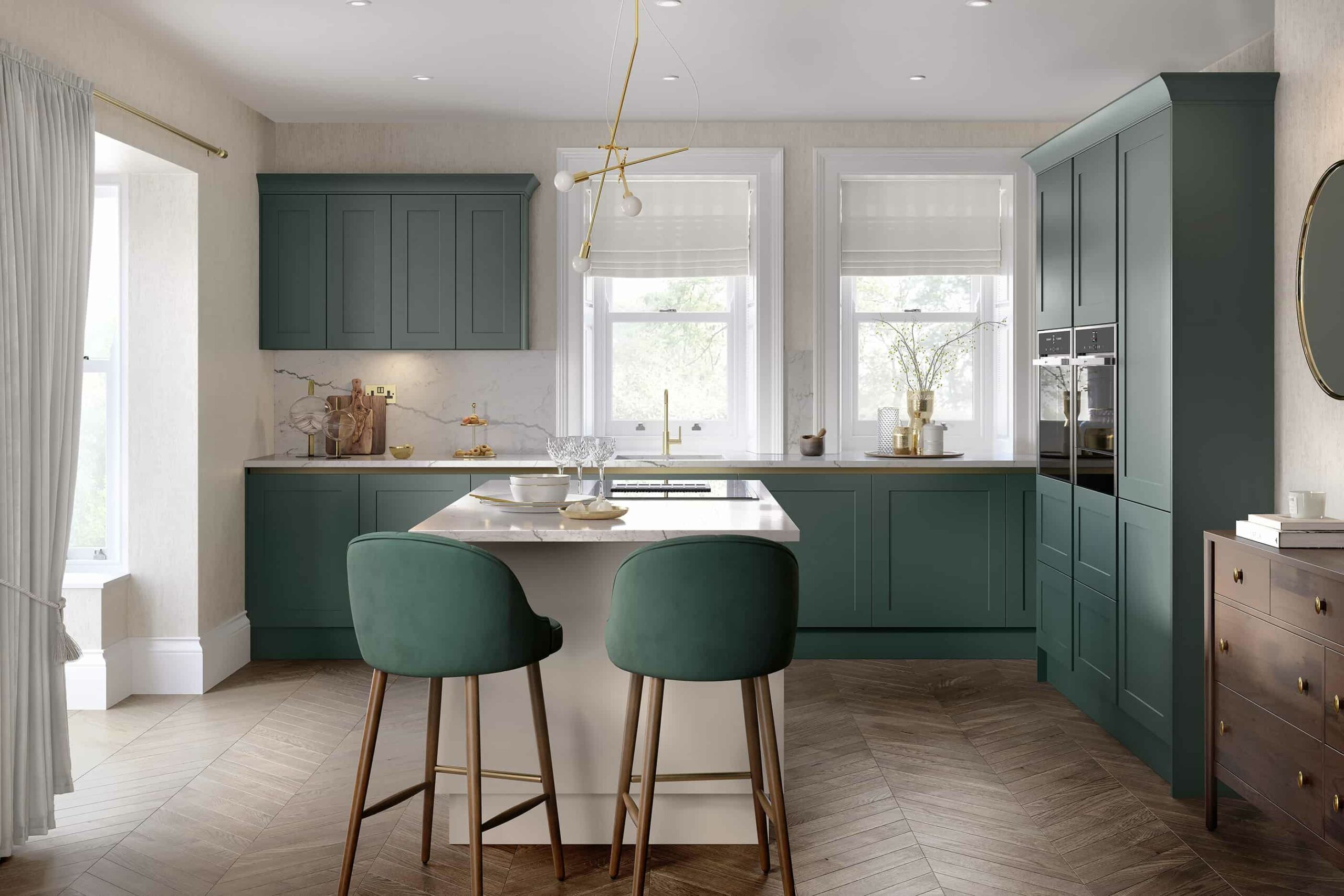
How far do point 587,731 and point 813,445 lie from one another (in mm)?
2538

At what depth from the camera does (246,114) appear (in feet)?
16.8

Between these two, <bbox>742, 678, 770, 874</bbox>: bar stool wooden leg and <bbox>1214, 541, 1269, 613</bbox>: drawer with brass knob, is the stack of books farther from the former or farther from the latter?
<bbox>742, 678, 770, 874</bbox>: bar stool wooden leg

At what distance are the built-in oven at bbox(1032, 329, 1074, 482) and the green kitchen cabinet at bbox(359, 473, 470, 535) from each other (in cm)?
271

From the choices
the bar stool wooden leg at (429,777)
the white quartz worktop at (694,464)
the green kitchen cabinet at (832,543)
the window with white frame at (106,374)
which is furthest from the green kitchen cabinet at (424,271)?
the bar stool wooden leg at (429,777)

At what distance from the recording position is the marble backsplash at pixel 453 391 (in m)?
5.51

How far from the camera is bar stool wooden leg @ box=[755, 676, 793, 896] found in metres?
2.57

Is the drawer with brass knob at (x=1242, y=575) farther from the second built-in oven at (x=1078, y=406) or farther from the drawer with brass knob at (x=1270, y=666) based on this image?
the second built-in oven at (x=1078, y=406)

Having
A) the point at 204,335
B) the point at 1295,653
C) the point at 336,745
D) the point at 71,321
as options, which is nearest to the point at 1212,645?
the point at 1295,653

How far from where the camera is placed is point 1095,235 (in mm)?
3904

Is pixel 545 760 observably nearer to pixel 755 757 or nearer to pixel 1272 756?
pixel 755 757

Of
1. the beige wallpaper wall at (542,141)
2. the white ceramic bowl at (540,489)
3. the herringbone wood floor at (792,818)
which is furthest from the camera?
the beige wallpaper wall at (542,141)

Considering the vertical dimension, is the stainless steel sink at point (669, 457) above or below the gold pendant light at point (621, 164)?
below

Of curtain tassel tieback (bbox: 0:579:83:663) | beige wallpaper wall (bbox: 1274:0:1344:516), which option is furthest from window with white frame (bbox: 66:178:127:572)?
beige wallpaper wall (bbox: 1274:0:1344:516)

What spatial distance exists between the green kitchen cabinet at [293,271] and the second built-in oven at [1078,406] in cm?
355
